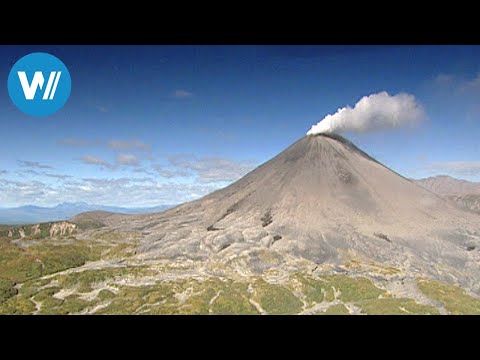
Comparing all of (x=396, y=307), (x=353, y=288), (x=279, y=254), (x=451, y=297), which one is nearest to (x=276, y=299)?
(x=353, y=288)

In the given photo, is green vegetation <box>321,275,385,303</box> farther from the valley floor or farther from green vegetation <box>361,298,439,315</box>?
green vegetation <box>361,298,439,315</box>

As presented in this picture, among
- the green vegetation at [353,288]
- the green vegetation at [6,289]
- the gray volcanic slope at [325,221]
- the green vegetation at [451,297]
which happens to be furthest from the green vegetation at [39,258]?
the green vegetation at [451,297]

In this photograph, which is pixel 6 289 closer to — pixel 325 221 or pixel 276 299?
pixel 276 299

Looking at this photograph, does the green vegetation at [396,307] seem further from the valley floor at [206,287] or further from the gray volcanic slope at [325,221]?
the gray volcanic slope at [325,221]
